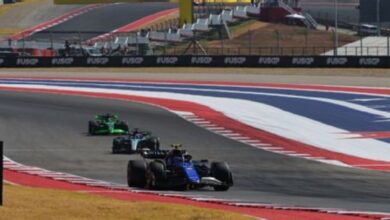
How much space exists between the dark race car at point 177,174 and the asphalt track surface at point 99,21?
216ft

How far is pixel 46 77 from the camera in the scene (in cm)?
6281

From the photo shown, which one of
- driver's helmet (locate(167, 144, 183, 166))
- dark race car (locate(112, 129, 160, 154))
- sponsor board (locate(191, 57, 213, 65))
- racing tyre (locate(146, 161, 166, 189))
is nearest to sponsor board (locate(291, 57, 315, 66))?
sponsor board (locate(191, 57, 213, 65))

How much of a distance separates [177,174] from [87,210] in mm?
6407

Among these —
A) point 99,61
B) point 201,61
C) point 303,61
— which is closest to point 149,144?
point 303,61

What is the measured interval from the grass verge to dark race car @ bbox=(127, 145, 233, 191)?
15.0 feet

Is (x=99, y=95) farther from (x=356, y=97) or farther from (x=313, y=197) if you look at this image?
(x=313, y=197)

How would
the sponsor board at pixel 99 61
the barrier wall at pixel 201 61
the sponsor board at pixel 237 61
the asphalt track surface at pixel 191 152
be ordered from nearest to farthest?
1. the asphalt track surface at pixel 191 152
2. the barrier wall at pixel 201 61
3. the sponsor board at pixel 237 61
4. the sponsor board at pixel 99 61

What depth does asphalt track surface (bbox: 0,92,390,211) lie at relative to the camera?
65.4ft

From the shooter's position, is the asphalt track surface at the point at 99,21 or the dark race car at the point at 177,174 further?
the asphalt track surface at the point at 99,21

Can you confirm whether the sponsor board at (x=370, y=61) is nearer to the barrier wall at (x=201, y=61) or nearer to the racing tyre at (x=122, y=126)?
the barrier wall at (x=201, y=61)

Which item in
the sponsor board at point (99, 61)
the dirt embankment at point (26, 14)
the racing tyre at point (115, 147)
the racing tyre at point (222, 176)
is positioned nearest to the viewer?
the racing tyre at point (222, 176)

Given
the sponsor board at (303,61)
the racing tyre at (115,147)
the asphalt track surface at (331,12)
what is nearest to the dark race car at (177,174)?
the racing tyre at (115,147)

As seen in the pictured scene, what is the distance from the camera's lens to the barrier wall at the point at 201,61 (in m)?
60.9

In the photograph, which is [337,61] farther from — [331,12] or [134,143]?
[331,12]
